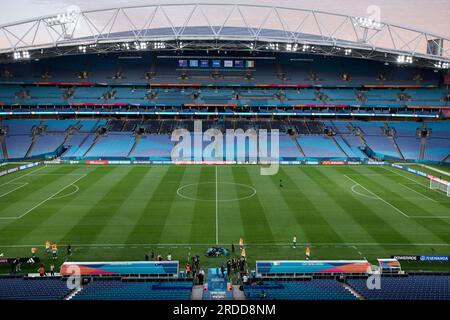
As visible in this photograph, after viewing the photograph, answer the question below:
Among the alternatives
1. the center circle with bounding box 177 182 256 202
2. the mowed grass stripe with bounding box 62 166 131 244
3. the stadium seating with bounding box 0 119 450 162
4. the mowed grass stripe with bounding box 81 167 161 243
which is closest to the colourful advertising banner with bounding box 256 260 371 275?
the mowed grass stripe with bounding box 81 167 161 243

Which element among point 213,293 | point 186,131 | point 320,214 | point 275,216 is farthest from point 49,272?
point 186,131

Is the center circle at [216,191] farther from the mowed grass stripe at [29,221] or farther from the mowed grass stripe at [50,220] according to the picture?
the mowed grass stripe at [29,221]

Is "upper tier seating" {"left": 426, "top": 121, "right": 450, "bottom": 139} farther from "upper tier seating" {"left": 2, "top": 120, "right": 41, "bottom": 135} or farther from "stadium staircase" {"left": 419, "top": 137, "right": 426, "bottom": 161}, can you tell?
"upper tier seating" {"left": 2, "top": 120, "right": 41, "bottom": 135}

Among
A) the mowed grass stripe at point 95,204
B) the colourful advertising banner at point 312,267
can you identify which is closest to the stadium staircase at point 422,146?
the mowed grass stripe at point 95,204

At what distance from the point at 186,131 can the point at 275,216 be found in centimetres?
3629

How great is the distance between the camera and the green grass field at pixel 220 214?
25859mm

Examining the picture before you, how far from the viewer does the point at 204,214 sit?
106ft

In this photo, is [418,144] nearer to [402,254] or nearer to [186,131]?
[186,131]

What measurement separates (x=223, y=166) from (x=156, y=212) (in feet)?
74.3

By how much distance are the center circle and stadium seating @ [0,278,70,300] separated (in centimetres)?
1869

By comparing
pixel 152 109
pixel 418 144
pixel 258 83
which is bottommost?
pixel 418 144

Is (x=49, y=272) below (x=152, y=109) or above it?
below

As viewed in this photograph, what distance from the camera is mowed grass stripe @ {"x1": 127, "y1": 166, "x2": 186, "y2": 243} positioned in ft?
90.3
